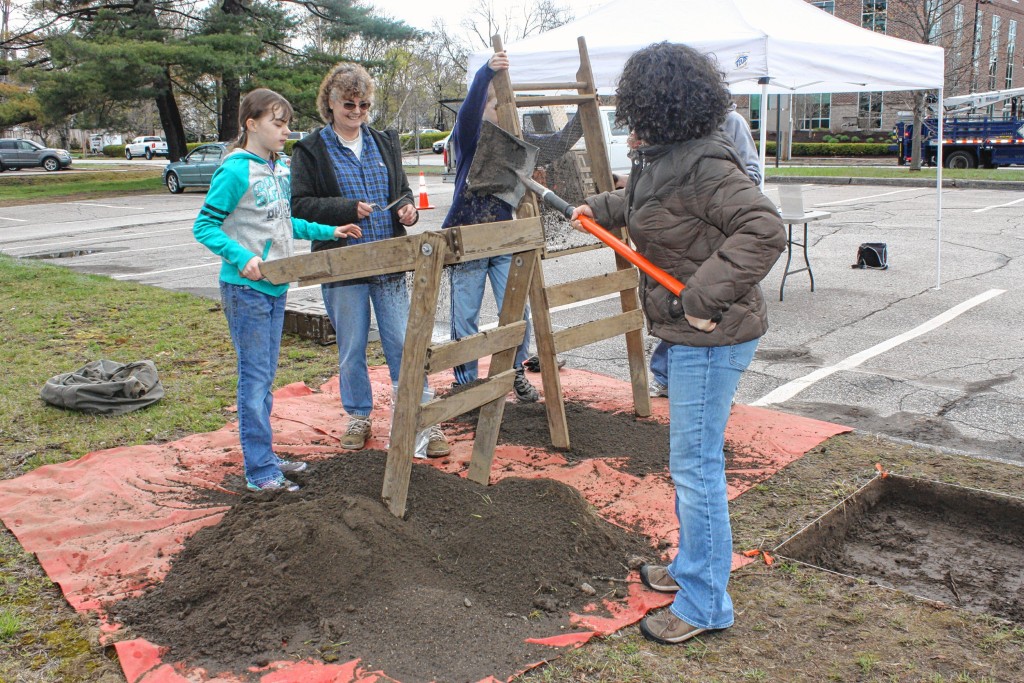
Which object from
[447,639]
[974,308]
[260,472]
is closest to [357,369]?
[260,472]

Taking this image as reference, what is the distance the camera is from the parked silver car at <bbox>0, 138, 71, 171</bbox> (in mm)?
39750

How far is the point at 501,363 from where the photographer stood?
392cm

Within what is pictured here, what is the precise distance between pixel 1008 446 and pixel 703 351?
9.26 ft

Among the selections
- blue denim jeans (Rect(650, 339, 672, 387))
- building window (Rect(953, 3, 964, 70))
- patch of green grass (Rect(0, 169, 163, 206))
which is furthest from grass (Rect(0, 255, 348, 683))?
building window (Rect(953, 3, 964, 70))

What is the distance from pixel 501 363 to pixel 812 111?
41.7 m

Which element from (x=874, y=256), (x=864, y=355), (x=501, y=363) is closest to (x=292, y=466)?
(x=501, y=363)

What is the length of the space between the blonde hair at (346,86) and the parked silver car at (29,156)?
4161 cm

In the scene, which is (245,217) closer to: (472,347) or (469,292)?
(472,347)

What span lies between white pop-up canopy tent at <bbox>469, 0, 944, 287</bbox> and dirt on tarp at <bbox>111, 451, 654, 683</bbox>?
4.99m

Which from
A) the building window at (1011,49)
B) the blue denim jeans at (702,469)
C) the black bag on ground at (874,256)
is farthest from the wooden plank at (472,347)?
the building window at (1011,49)

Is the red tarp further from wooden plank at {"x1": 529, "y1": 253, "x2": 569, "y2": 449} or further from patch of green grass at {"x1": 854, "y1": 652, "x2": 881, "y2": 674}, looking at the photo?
patch of green grass at {"x1": 854, "y1": 652, "x2": 881, "y2": 674}

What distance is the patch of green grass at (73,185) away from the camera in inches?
1038

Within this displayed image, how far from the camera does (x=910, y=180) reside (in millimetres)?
21719

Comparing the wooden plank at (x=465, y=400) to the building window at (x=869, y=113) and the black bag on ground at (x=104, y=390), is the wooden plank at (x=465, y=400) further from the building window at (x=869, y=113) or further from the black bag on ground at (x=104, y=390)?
the building window at (x=869, y=113)
